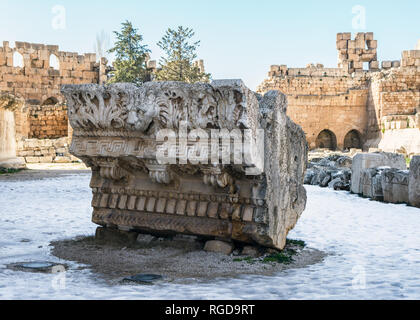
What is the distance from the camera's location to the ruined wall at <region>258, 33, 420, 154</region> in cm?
2569

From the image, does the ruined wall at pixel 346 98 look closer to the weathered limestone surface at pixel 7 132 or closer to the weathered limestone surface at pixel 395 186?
the weathered limestone surface at pixel 7 132

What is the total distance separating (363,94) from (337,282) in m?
26.3

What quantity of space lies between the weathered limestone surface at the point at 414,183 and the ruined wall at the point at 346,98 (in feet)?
61.0

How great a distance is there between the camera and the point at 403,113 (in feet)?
83.7

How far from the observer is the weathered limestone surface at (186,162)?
362 cm

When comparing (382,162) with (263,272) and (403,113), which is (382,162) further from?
(403,113)

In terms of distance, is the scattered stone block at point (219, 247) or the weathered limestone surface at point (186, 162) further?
the scattered stone block at point (219, 247)

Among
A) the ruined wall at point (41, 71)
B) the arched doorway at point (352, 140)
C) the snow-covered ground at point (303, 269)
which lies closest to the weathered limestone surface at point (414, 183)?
the snow-covered ground at point (303, 269)

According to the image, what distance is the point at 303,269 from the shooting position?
143 inches

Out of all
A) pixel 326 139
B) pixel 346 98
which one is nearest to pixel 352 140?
pixel 326 139

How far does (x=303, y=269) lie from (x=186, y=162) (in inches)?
51.5

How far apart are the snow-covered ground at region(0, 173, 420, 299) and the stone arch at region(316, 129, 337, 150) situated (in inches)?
806
